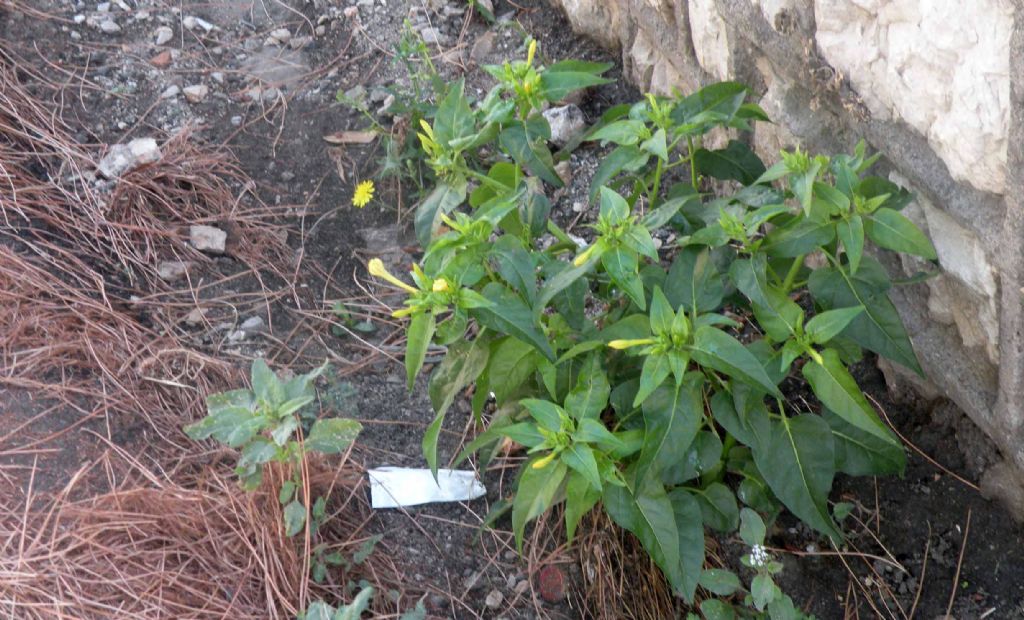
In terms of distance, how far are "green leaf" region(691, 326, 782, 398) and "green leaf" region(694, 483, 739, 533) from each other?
1.47 feet

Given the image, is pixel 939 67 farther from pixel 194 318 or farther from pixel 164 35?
pixel 164 35

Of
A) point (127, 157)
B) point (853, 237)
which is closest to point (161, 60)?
point (127, 157)

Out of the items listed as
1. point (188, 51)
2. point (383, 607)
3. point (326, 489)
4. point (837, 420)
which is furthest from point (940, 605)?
point (188, 51)

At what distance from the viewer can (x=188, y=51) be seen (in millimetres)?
4000

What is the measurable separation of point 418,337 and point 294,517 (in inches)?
26.8

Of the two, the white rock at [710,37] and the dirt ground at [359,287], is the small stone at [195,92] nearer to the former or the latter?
the dirt ground at [359,287]

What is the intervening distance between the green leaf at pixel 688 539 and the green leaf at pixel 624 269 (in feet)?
1.63

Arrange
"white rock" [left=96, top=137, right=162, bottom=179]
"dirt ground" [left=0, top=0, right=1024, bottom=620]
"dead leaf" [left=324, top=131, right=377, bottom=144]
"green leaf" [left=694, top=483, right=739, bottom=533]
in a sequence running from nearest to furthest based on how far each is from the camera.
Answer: "green leaf" [left=694, top=483, right=739, bottom=533], "dirt ground" [left=0, top=0, right=1024, bottom=620], "white rock" [left=96, top=137, right=162, bottom=179], "dead leaf" [left=324, top=131, right=377, bottom=144]

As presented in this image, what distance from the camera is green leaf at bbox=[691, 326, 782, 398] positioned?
6.51 ft

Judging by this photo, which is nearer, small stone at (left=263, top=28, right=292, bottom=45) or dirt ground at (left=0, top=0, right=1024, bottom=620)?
dirt ground at (left=0, top=0, right=1024, bottom=620)

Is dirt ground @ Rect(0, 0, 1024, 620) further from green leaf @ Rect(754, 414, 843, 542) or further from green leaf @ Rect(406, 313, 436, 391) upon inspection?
green leaf @ Rect(406, 313, 436, 391)

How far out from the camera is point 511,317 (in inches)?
81.6

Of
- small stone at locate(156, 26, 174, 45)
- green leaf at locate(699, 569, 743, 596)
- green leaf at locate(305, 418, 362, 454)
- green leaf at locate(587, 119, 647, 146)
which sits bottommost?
green leaf at locate(699, 569, 743, 596)

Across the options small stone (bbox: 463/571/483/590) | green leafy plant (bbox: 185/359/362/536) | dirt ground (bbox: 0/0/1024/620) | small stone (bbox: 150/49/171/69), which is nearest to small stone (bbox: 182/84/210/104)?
dirt ground (bbox: 0/0/1024/620)
